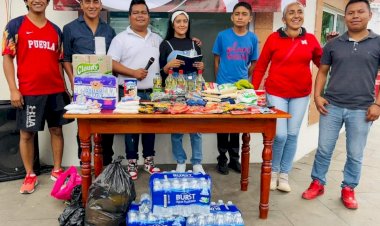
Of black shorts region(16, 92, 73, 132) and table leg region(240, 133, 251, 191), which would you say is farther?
table leg region(240, 133, 251, 191)

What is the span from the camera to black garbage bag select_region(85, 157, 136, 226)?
8.06ft

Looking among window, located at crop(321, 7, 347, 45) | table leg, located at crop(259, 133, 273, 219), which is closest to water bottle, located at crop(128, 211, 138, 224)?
table leg, located at crop(259, 133, 273, 219)

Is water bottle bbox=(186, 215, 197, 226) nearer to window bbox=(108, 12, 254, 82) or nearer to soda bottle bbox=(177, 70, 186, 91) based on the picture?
soda bottle bbox=(177, 70, 186, 91)

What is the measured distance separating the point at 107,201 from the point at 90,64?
3.45ft

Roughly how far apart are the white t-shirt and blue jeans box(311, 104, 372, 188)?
5.61ft

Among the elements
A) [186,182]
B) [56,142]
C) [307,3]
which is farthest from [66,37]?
[307,3]

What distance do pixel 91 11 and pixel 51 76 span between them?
74cm

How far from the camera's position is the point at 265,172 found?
2.76 meters

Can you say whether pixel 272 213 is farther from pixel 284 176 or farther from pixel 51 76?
pixel 51 76

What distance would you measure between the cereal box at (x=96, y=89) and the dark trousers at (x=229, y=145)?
66.4 inches

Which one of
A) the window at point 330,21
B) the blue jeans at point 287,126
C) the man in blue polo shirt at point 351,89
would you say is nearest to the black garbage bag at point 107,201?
the blue jeans at point 287,126

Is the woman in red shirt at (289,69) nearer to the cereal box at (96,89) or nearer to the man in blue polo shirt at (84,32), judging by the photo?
the cereal box at (96,89)

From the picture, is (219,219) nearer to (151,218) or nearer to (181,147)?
(151,218)

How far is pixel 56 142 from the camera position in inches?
140
